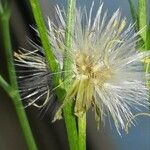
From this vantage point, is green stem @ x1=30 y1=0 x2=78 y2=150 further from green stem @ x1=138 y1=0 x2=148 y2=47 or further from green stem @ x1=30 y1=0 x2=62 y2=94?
green stem @ x1=138 y1=0 x2=148 y2=47

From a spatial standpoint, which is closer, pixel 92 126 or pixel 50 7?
pixel 50 7

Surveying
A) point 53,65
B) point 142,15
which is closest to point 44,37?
point 53,65

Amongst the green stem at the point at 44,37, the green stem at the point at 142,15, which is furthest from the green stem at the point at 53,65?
the green stem at the point at 142,15

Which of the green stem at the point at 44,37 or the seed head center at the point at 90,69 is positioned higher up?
the green stem at the point at 44,37

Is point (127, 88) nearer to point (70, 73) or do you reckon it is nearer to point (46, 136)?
point (70, 73)

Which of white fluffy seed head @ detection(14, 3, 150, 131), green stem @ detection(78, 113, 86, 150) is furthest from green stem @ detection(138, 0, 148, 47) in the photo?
green stem @ detection(78, 113, 86, 150)

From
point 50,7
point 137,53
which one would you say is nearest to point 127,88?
point 137,53

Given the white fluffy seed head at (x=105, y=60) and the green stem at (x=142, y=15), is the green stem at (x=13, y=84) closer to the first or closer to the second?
the white fluffy seed head at (x=105, y=60)

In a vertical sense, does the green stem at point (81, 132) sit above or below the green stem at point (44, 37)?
below

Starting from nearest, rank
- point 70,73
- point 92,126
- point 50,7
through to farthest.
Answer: point 70,73
point 50,7
point 92,126

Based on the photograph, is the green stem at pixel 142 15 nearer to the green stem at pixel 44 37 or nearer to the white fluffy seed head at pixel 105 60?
the white fluffy seed head at pixel 105 60

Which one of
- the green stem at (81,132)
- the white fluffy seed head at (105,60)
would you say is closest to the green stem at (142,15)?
the white fluffy seed head at (105,60)
